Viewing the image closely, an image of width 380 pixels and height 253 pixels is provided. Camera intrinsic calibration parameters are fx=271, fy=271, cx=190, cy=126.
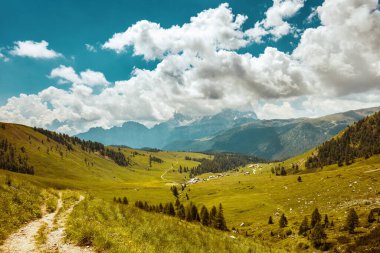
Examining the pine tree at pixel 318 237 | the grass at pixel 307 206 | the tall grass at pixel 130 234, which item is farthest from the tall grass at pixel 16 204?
the grass at pixel 307 206

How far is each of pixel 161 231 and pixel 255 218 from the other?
97.4 metres

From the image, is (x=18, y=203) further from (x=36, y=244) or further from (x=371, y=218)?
(x=371, y=218)

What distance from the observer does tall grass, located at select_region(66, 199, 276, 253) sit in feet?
55.5

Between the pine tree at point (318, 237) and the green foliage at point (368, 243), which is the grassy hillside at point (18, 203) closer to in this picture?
the green foliage at point (368, 243)

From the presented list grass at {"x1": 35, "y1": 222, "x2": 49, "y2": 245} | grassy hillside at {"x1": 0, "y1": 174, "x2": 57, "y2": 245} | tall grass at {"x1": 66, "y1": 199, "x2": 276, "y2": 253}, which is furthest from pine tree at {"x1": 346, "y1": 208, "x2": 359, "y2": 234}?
grass at {"x1": 35, "y1": 222, "x2": 49, "y2": 245}

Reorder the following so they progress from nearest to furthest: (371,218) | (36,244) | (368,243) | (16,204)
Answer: (36,244), (16,204), (368,243), (371,218)

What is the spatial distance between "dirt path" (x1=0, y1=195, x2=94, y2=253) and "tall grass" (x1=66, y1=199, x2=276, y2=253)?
66cm

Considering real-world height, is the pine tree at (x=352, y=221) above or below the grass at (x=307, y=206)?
above

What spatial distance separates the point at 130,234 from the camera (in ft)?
63.0

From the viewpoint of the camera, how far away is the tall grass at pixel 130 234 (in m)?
16.9

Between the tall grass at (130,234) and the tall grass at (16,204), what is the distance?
3.54m

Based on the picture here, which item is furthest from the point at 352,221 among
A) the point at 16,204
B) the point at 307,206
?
the point at 16,204

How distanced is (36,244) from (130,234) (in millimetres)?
5821

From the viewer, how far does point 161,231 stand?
2233 centimetres
